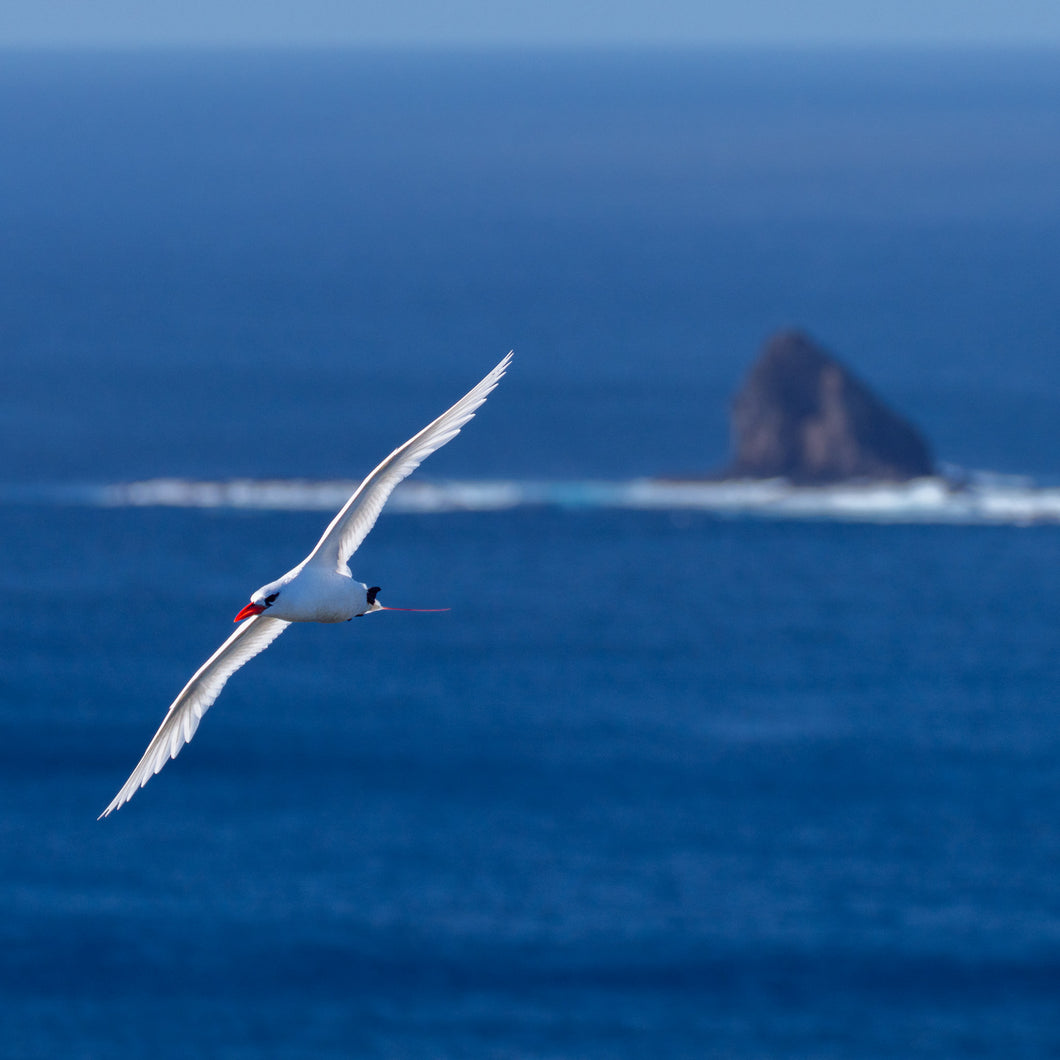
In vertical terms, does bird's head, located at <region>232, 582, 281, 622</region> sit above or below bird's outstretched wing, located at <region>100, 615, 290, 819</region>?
above

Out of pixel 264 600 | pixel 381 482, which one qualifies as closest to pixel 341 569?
pixel 264 600

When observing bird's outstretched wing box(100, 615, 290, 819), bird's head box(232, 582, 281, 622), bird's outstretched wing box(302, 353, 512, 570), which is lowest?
bird's outstretched wing box(100, 615, 290, 819)

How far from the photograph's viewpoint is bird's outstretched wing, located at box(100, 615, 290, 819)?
3506 cm

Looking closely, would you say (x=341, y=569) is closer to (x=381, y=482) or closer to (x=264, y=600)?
(x=264, y=600)

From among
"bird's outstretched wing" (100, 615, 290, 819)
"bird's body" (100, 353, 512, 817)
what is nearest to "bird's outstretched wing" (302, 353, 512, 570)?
"bird's body" (100, 353, 512, 817)

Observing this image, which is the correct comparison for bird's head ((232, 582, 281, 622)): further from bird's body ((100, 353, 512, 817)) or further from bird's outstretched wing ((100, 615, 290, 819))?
bird's outstretched wing ((100, 615, 290, 819))

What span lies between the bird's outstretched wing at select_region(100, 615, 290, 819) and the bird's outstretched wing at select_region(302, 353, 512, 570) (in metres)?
1.77

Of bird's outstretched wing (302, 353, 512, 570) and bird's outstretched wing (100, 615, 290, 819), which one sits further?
bird's outstretched wing (100, 615, 290, 819)

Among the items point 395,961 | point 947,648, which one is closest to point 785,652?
point 947,648

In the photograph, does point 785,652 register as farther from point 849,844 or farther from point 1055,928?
point 1055,928

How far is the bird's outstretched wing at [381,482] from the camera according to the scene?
32.8m

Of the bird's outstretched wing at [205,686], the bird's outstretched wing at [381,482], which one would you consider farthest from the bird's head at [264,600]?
the bird's outstretched wing at [205,686]

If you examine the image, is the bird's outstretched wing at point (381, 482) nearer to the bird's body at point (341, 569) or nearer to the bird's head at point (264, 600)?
the bird's body at point (341, 569)

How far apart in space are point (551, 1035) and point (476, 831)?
1159 inches
